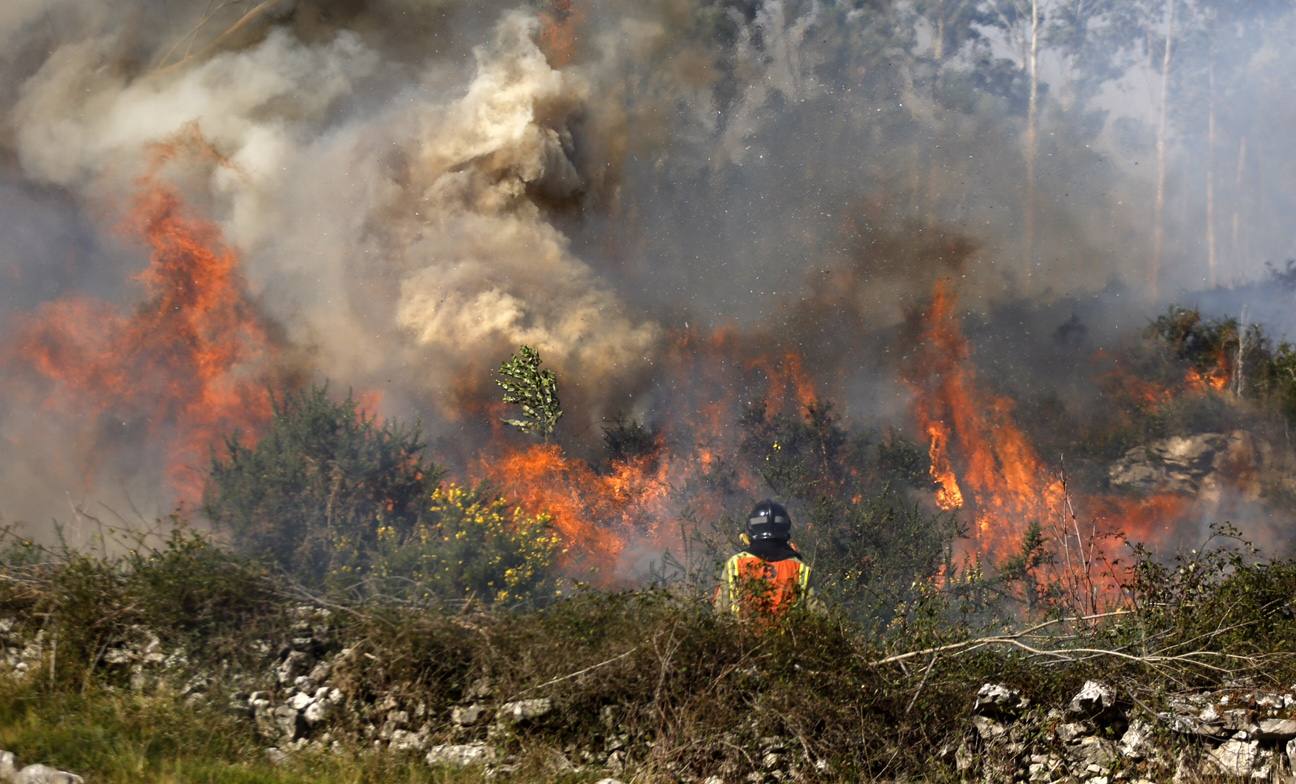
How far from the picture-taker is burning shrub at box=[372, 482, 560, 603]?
38.6 feet

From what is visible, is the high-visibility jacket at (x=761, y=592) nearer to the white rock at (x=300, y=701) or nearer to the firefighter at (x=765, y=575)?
the firefighter at (x=765, y=575)

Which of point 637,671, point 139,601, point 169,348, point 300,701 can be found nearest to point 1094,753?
point 637,671

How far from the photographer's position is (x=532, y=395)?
22.2 meters

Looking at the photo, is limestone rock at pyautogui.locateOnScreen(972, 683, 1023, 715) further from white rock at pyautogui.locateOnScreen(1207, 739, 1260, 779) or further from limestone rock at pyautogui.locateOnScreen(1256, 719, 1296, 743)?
limestone rock at pyautogui.locateOnScreen(1256, 719, 1296, 743)

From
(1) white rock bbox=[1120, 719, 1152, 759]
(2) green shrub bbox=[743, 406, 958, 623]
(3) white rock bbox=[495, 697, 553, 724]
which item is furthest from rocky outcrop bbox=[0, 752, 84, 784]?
(1) white rock bbox=[1120, 719, 1152, 759]

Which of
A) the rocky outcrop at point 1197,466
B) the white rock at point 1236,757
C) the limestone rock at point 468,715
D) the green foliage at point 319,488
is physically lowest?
the white rock at point 1236,757

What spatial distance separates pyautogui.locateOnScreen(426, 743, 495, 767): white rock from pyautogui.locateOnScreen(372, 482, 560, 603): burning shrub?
3.74 metres

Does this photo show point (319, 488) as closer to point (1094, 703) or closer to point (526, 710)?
point (526, 710)

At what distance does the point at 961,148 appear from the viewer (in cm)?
2653

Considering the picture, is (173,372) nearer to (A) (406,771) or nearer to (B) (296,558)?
(B) (296,558)

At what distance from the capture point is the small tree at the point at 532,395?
22156 mm

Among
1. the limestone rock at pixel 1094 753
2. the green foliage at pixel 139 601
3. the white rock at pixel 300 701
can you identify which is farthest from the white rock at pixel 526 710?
the limestone rock at pixel 1094 753

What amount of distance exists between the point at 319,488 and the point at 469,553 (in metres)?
2.93

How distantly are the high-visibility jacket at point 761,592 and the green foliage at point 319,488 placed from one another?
6200 millimetres
